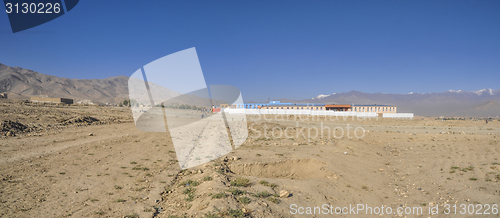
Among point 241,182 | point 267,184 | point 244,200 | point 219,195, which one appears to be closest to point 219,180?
point 241,182

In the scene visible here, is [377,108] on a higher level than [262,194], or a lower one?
higher

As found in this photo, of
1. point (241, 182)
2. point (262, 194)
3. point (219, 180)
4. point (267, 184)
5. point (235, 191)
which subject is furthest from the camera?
point (267, 184)

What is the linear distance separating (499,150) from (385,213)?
15867 mm

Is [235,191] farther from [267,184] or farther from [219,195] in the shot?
[267,184]

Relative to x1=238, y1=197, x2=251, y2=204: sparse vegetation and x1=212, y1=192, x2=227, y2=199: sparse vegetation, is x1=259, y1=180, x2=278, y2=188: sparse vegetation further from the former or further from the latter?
x1=212, y1=192, x2=227, y2=199: sparse vegetation

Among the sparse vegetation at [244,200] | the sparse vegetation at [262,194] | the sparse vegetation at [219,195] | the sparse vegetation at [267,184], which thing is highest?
the sparse vegetation at [219,195]

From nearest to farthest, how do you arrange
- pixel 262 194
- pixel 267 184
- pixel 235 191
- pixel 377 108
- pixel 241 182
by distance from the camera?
1. pixel 235 191
2. pixel 262 194
3. pixel 241 182
4. pixel 267 184
5. pixel 377 108

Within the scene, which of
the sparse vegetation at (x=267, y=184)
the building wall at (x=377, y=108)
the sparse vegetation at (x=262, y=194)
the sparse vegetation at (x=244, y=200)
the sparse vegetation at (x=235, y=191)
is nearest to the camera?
the sparse vegetation at (x=244, y=200)

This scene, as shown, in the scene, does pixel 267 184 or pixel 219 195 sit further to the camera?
pixel 267 184

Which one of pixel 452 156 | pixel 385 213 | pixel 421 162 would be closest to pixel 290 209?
pixel 385 213

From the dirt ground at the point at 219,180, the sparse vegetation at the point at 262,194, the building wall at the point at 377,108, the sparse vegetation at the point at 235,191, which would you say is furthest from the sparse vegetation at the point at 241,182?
the building wall at the point at 377,108

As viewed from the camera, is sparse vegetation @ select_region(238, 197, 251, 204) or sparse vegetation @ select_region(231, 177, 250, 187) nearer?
sparse vegetation @ select_region(238, 197, 251, 204)

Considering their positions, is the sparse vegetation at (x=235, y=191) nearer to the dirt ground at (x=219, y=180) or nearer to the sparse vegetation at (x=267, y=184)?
the dirt ground at (x=219, y=180)


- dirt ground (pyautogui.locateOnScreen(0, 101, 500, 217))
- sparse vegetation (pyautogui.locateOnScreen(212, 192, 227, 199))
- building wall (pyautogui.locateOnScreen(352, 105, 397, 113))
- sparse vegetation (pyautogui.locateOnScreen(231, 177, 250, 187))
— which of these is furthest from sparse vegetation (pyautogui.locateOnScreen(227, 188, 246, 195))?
building wall (pyautogui.locateOnScreen(352, 105, 397, 113))
